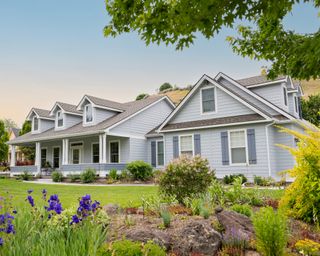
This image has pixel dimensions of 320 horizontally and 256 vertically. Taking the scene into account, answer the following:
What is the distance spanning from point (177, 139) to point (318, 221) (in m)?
13.7

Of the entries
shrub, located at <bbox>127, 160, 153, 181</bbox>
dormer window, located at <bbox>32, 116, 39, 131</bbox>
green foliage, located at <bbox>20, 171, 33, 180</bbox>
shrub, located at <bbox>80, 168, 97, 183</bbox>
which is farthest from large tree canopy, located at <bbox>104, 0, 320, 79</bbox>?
dormer window, located at <bbox>32, 116, 39, 131</bbox>

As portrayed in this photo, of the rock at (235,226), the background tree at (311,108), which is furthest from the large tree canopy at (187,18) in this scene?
the background tree at (311,108)

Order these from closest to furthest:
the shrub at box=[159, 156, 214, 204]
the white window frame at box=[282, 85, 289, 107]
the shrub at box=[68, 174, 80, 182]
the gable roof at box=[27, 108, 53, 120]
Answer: the shrub at box=[159, 156, 214, 204]
the white window frame at box=[282, 85, 289, 107]
the shrub at box=[68, 174, 80, 182]
the gable roof at box=[27, 108, 53, 120]

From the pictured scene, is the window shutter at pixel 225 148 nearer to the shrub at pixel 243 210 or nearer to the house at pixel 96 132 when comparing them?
the house at pixel 96 132

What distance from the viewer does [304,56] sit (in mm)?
4480

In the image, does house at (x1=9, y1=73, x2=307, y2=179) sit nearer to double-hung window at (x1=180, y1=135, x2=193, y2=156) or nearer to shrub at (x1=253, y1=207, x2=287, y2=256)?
double-hung window at (x1=180, y1=135, x2=193, y2=156)

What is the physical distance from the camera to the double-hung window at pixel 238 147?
16.3 m

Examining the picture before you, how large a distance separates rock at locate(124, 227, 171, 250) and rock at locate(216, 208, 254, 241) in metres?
0.90

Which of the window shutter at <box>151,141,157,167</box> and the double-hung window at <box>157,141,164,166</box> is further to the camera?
the window shutter at <box>151,141,157,167</box>

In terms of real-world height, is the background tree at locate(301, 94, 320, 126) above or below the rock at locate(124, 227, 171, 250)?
above

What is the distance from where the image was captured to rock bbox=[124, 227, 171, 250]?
4.00 m

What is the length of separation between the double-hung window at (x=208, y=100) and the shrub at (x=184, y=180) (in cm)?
1109

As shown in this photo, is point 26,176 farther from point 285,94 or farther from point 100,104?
point 285,94

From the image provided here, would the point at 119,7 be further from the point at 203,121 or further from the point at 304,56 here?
the point at 203,121
